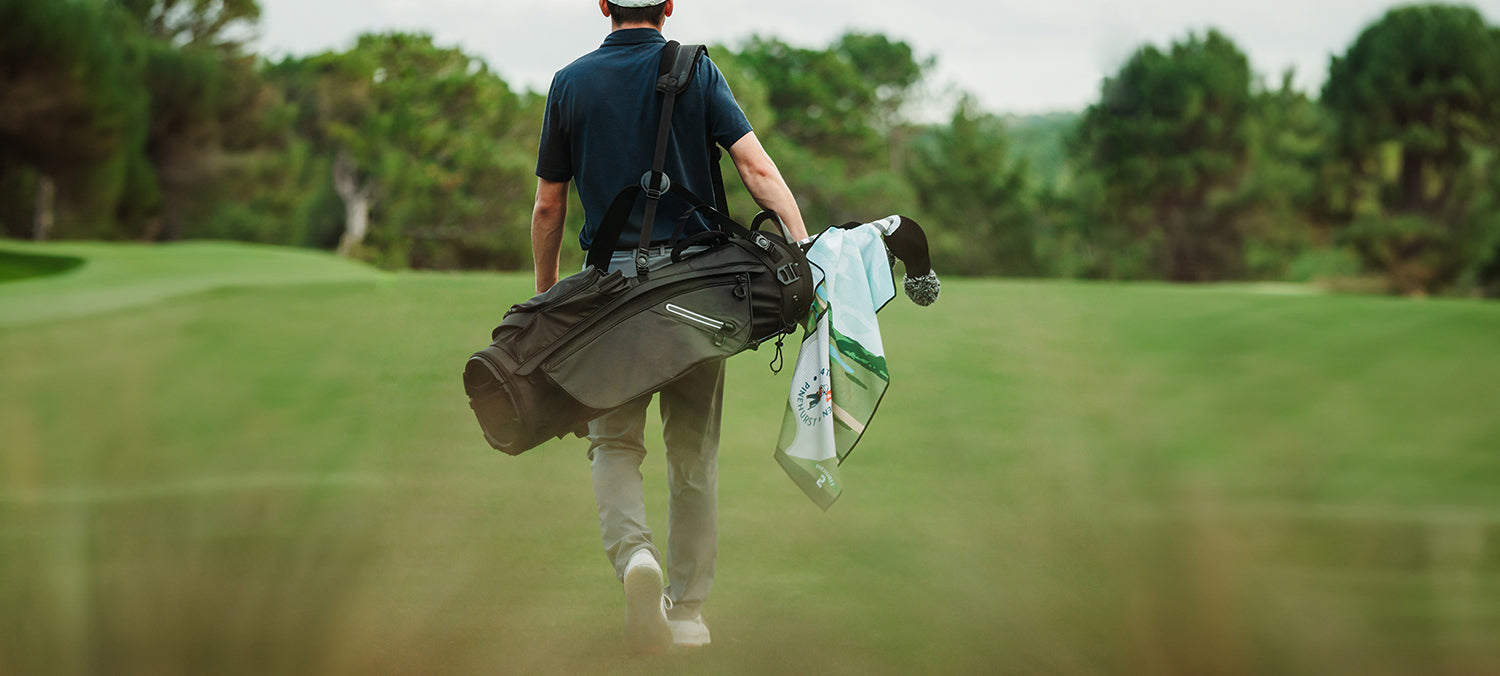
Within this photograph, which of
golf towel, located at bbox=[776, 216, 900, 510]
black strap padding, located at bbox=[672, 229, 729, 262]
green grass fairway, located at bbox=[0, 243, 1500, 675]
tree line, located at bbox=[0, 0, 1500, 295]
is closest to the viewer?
black strap padding, located at bbox=[672, 229, 729, 262]

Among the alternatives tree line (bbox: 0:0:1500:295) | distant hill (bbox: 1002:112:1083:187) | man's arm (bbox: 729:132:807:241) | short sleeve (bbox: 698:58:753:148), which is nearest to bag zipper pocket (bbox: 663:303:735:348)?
man's arm (bbox: 729:132:807:241)

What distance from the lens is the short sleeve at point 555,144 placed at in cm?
362

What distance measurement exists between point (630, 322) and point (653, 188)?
1.25 ft

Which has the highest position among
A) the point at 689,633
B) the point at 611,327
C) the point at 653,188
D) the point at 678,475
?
the point at 653,188

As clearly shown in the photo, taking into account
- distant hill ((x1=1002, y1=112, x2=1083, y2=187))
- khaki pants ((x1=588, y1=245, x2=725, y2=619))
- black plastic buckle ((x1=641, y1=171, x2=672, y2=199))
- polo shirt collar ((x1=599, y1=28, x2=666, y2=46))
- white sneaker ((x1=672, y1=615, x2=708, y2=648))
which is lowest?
white sneaker ((x1=672, y1=615, x2=708, y2=648))

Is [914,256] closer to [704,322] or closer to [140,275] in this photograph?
[704,322]

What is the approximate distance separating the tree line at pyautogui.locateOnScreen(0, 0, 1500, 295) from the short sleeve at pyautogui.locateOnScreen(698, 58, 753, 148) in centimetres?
2961

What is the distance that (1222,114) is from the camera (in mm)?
47594

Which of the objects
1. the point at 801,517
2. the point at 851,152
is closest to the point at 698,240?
the point at 801,517

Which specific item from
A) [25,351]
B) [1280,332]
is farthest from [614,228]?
[1280,332]

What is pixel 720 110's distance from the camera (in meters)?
3.58

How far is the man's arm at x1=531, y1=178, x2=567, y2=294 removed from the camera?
3770 mm

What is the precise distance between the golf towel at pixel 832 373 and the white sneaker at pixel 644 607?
0.51m

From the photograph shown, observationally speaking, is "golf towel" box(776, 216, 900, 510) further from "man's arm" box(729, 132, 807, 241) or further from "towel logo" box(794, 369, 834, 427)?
A: "man's arm" box(729, 132, 807, 241)
